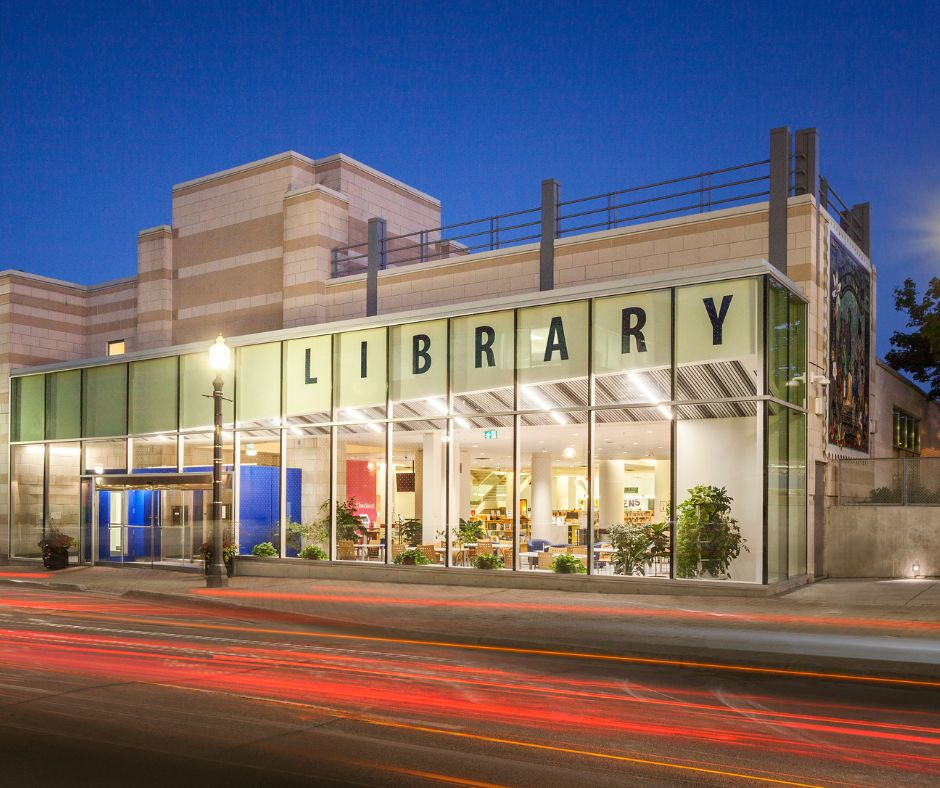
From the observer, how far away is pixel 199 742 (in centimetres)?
822

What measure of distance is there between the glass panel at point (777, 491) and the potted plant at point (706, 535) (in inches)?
25.5

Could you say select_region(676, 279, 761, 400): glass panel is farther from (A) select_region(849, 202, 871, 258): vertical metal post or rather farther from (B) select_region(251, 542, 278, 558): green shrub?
(B) select_region(251, 542, 278, 558): green shrub

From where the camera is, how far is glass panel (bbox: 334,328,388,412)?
25.1 meters

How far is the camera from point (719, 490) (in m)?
19.8

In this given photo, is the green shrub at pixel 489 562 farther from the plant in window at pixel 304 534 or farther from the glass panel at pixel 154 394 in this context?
the glass panel at pixel 154 394

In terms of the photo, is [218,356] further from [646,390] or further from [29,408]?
[29,408]

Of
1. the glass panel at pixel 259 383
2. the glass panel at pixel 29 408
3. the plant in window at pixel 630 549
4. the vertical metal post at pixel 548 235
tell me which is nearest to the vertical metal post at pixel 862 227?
the vertical metal post at pixel 548 235

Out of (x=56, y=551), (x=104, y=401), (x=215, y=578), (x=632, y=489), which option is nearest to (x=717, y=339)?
(x=215, y=578)

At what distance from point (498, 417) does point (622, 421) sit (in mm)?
2964

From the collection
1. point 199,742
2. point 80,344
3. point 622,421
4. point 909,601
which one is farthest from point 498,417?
point 80,344

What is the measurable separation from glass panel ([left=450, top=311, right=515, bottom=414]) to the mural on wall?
7.87 metres

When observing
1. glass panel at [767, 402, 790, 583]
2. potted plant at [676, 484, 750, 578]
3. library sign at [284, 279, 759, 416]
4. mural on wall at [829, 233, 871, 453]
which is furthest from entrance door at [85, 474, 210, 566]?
mural on wall at [829, 233, 871, 453]

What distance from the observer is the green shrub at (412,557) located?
24.3 metres

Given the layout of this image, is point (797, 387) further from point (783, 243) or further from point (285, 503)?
point (285, 503)
